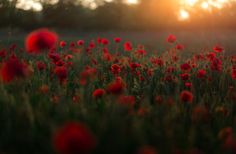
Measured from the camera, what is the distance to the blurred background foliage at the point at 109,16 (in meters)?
20.8

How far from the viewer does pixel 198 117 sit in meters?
2.42

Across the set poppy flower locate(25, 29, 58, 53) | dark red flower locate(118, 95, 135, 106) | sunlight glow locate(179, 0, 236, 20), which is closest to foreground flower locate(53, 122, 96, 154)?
dark red flower locate(118, 95, 135, 106)

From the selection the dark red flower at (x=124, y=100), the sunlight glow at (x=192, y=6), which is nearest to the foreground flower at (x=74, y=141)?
the dark red flower at (x=124, y=100)

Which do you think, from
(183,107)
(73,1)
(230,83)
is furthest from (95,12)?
(183,107)

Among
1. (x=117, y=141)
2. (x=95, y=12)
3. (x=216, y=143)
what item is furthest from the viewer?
(x=95, y=12)

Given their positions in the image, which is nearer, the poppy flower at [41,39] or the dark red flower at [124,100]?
the dark red flower at [124,100]

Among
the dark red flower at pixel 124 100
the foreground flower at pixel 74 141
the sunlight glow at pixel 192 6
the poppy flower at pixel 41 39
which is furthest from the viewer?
the sunlight glow at pixel 192 6

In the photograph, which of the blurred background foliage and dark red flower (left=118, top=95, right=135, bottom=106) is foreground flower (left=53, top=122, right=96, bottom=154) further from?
the blurred background foliage

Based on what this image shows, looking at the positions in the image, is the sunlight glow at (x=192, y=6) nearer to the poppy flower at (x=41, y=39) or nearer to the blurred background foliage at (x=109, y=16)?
the blurred background foliage at (x=109, y=16)

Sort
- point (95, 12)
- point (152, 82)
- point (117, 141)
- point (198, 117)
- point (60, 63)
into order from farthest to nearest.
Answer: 1. point (95, 12)
2. point (152, 82)
3. point (60, 63)
4. point (198, 117)
5. point (117, 141)

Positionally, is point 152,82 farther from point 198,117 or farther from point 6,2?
point 6,2

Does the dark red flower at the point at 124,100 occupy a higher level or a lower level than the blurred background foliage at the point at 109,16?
lower

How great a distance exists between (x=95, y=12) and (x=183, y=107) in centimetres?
2133

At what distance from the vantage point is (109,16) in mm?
22938
